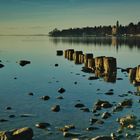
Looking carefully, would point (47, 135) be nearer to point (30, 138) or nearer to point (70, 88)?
point (30, 138)

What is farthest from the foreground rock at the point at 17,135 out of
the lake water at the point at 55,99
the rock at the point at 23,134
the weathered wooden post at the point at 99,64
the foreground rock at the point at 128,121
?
the weathered wooden post at the point at 99,64

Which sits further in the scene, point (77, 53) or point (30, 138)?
point (77, 53)

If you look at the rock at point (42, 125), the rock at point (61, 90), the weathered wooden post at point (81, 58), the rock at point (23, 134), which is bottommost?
the weathered wooden post at point (81, 58)

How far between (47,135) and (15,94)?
49.1ft

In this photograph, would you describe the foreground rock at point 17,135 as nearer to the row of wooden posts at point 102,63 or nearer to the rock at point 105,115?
the rock at point 105,115

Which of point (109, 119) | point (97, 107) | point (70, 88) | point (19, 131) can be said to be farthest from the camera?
point (70, 88)

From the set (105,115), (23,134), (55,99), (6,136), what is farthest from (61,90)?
(6,136)

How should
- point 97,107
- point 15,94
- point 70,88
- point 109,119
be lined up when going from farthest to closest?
point 70,88, point 15,94, point 97,107, point 109,119

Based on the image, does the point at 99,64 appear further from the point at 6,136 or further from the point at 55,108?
the point at 6,136

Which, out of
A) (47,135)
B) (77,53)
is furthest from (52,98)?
(77,53)

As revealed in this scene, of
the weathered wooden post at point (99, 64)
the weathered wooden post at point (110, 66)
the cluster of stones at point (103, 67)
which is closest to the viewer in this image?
the cluster of stones at point (103, 67)

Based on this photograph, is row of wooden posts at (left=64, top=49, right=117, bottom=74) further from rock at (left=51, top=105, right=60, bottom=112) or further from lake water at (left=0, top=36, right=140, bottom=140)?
rock at (left=51, top=105, right=60, bottom=112)

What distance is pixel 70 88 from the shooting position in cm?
4197

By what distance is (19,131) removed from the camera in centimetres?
2234
